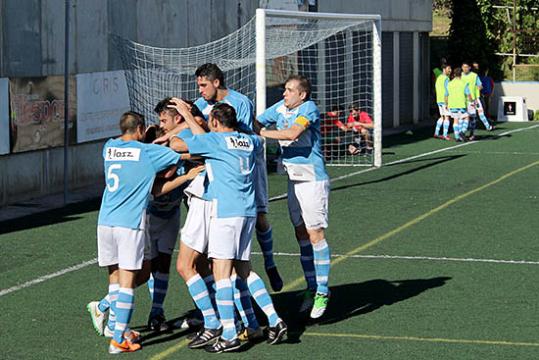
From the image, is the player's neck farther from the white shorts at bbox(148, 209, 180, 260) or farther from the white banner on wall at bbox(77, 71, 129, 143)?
the white banner on wall at bbox(77, 71, 129, 143)

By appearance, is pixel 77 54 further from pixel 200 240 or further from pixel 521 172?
pixel 200 240

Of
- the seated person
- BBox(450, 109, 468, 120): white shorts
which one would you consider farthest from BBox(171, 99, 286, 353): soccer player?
BBox(450, 109, 468, 120): white shorts

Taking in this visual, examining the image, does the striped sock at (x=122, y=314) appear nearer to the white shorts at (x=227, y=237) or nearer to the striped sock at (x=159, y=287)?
the white shorts at (x=227, y=237)

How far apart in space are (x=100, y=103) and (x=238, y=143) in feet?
42.0

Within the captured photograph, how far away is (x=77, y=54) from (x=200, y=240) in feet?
39.4

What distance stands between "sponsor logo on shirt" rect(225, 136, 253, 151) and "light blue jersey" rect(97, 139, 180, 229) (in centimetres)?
42

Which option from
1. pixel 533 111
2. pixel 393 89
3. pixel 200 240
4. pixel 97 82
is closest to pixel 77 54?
pixel 97 82

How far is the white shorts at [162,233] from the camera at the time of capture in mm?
10570

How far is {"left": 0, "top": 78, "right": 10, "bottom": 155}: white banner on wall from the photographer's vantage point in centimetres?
1902

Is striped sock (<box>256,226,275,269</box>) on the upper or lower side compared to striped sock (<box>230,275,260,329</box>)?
upper

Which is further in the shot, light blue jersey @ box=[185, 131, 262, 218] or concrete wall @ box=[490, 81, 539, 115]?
concrete wall @ box=[490, 81, 539, 115]

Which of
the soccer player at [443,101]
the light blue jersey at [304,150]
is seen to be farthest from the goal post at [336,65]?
the light blue jersey at [304,150]

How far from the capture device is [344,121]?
1117 inches

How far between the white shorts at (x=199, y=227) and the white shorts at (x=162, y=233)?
735 mm
